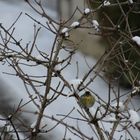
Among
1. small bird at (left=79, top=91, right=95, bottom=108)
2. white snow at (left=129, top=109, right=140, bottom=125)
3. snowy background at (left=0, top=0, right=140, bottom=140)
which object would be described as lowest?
white snow at (left=129, top=109, right=140, bottom=125)

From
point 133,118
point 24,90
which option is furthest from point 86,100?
point 24,90

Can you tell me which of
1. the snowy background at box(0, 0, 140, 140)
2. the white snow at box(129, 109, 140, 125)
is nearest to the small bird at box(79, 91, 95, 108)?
the white snow at box(129, 109, 140, 125)

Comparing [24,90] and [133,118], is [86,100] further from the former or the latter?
[24,90]

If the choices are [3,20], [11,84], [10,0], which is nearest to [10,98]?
[11,84]

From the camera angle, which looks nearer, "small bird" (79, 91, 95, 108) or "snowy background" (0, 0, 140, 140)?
"small bird" (79, 91, 95, 108)

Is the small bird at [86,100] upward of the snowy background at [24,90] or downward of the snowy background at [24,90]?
downward

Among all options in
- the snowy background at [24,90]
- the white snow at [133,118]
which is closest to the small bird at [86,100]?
the white snow at [133,118]

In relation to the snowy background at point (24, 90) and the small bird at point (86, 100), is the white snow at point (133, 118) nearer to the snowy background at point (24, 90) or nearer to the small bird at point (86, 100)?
the small bird at point (86, 100)

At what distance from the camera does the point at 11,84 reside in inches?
366

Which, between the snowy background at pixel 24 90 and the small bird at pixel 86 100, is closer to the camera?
the small bird at pixel 86 100

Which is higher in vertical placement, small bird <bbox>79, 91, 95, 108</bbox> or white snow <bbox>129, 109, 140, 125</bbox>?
small bird <bbox>79, 91, 95, 108</bbox>

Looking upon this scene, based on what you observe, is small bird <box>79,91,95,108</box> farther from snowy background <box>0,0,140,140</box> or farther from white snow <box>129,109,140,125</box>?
snowy background <box>0,0,140,140</box>

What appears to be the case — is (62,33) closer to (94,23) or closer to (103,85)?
(94,23)

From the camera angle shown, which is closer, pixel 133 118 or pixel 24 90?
pixel 133 118
